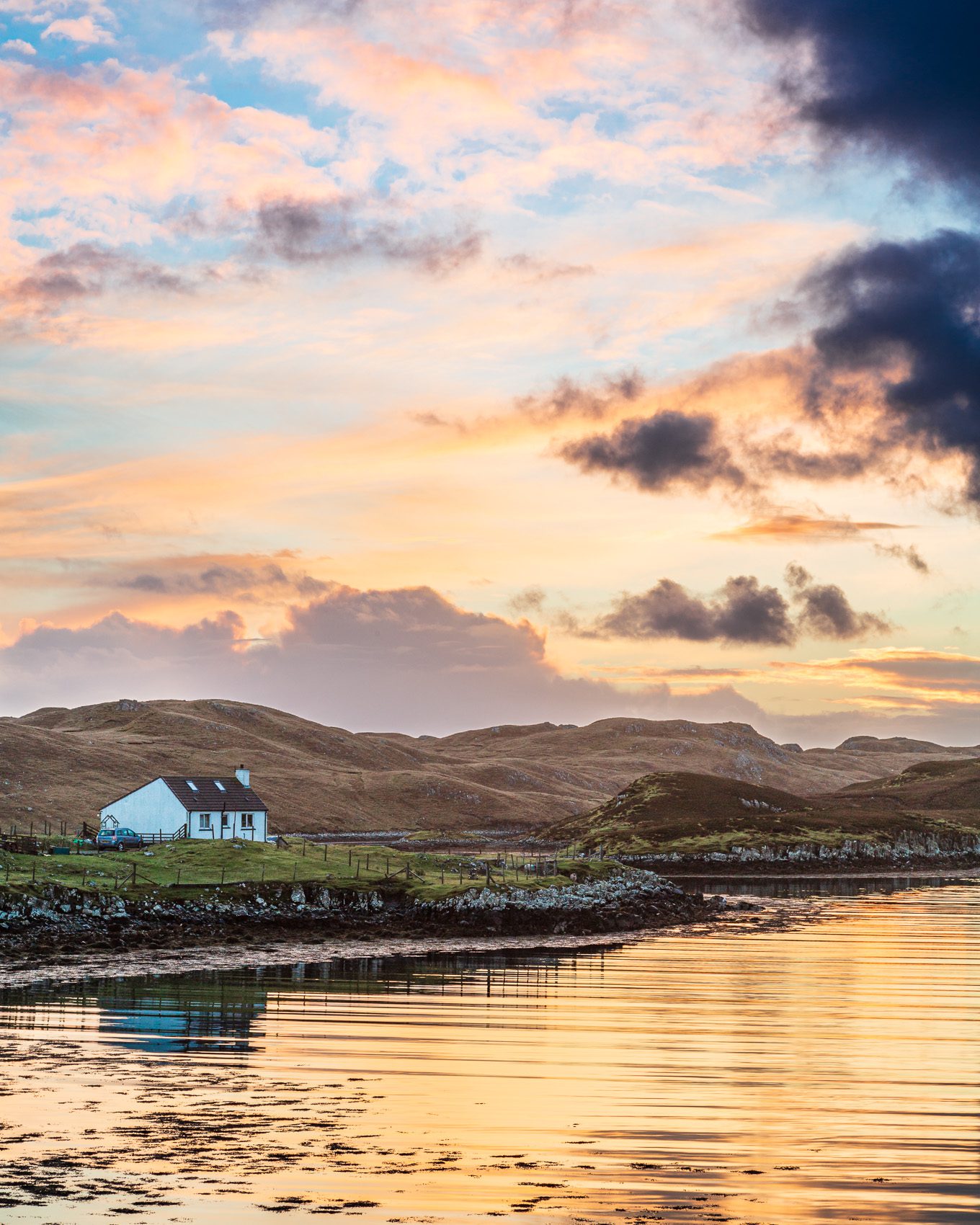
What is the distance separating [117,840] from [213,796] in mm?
9905

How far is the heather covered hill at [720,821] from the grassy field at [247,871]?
6174cm

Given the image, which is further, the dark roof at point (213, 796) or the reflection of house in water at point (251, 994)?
the dark roof at point (213, 796)

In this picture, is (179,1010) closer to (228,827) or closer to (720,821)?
(228,827)

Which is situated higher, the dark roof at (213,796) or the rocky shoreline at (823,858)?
the dark roof at (213,796)

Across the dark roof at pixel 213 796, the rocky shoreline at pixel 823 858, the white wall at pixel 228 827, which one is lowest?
the rocky shoreline at pixel 823 858

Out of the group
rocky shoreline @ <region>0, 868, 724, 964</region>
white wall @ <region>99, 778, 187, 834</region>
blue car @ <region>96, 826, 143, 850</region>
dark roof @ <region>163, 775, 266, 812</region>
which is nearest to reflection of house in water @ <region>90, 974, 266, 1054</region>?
rocky shoreline @ <region>0, 868, 724, 964</region>

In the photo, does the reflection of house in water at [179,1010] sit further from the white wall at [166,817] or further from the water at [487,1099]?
the white wall at [166,817]

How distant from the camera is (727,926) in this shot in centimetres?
7900

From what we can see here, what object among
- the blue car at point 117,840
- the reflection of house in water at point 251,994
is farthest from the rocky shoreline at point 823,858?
the reflection of house in water at point 251,994

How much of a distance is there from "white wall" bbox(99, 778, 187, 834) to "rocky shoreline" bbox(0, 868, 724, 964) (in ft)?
127

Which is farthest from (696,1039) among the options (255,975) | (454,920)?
(454,920)

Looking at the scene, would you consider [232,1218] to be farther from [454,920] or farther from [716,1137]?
[454,920]

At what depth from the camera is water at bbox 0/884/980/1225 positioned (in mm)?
20047

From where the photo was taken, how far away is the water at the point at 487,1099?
65.8ft
